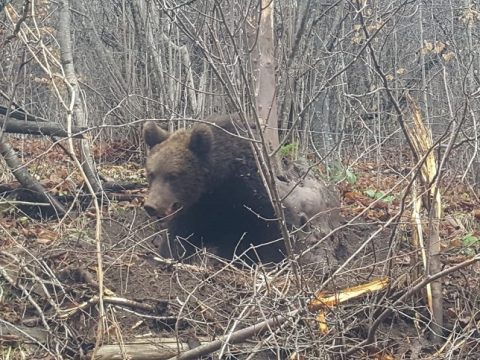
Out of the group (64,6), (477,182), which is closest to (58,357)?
(64,6)

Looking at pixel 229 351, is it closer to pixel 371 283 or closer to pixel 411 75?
pixel 371 283

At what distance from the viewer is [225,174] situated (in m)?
7.59

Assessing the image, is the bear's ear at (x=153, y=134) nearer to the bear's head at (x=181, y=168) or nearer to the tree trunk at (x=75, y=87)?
the bear's head at (x=181, y=168)

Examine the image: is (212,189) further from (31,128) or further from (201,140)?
(31,128)

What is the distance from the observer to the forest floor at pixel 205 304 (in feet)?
16.9

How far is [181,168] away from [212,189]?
0.35m

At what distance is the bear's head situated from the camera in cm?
737

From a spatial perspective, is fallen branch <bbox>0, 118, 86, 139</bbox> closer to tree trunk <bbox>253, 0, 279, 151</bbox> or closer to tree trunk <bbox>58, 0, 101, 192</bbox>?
tree trunk <bbox>58, 0, 101, 192</bbox>

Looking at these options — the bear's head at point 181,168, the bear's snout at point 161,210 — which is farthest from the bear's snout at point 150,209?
the bear's head at point 181,168

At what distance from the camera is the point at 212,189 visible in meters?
7.62

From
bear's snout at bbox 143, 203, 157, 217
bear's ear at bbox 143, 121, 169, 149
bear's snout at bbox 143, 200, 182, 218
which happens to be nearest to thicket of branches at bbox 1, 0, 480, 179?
bear's ear at bbox 143, 121, 169, 149

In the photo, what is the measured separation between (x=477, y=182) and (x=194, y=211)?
3.83 meters

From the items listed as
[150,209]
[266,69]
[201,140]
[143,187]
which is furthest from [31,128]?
[266,69]

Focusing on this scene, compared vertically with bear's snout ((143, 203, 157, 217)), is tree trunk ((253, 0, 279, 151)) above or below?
above
